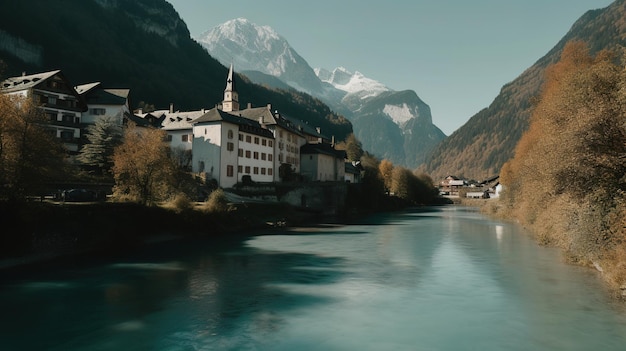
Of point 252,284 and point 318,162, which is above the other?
point 318,162

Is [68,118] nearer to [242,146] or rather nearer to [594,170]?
[242,146]

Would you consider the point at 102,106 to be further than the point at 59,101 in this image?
Yes

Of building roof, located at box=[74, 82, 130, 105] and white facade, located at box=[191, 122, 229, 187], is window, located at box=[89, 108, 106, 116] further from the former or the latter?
white facade, located at box=[191, 122, 229, 187]

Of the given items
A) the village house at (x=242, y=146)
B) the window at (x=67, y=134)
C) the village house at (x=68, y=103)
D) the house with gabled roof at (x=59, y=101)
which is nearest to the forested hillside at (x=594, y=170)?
the village house at (x=242, y=146)

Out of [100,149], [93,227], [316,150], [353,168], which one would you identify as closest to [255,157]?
[316,150]

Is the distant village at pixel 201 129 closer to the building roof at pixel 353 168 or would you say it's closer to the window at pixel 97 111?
the window at pixel 97 111

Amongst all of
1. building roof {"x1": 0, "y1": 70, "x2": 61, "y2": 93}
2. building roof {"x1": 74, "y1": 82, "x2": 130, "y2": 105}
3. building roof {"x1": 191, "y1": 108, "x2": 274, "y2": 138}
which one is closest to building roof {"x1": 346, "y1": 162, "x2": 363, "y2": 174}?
building roof {"x1": 191, "y1": 108, "x2": 274, "y2": 138}

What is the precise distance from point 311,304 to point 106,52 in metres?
158

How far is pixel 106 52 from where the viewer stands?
149500 mm

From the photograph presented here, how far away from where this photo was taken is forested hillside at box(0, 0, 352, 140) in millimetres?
117375

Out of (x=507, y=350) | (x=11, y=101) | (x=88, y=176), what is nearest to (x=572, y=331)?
(x=507, y=350)

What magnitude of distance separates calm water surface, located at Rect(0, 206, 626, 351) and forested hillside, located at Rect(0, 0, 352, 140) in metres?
90.7

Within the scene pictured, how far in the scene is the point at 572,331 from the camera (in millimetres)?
14375

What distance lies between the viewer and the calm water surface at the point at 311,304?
13672 millimetres
